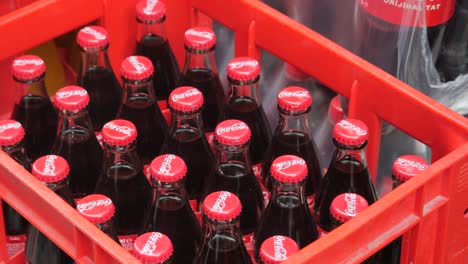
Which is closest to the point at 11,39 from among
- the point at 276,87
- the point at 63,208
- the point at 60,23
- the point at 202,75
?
the point at 60,23

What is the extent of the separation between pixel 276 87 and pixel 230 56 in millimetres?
89

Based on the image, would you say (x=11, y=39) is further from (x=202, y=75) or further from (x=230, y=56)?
Answer: (x=230, y=56)

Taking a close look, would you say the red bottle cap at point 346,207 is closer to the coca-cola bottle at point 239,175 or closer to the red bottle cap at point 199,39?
the coca-cola bottle at point 239,175

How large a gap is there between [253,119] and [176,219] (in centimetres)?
21

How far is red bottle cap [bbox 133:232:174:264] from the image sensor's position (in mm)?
845

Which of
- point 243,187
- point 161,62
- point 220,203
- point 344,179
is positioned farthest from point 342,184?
point 161,62

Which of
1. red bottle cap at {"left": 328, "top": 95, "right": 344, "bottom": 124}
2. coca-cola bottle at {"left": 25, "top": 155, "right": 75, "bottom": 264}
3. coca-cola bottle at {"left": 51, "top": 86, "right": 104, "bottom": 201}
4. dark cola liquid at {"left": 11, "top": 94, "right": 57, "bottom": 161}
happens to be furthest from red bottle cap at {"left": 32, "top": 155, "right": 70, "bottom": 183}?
red bottle cap at {"left": 328, "top": 95, "right": 344, "bottom": 124}

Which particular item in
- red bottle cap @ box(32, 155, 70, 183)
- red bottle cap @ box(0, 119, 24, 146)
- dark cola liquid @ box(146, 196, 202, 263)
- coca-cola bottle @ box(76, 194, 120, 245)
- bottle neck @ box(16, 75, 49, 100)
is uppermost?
red bottle cap @ box(32, 155, 70, 183)

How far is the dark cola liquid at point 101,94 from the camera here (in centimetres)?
121

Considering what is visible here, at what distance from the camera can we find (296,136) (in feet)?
3.67

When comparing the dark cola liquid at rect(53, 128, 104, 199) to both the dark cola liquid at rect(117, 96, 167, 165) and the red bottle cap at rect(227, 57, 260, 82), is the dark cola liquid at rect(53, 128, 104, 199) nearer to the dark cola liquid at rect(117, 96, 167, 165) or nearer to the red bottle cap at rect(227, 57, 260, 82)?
the dark cola liquid at rect(117, 96, 167, 165)

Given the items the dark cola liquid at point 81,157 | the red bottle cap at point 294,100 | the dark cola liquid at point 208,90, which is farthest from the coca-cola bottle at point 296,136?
the dark cola liquid at point 81,157

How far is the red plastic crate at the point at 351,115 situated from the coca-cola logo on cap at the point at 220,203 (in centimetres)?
10

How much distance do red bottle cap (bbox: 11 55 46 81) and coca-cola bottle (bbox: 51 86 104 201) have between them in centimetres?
5
